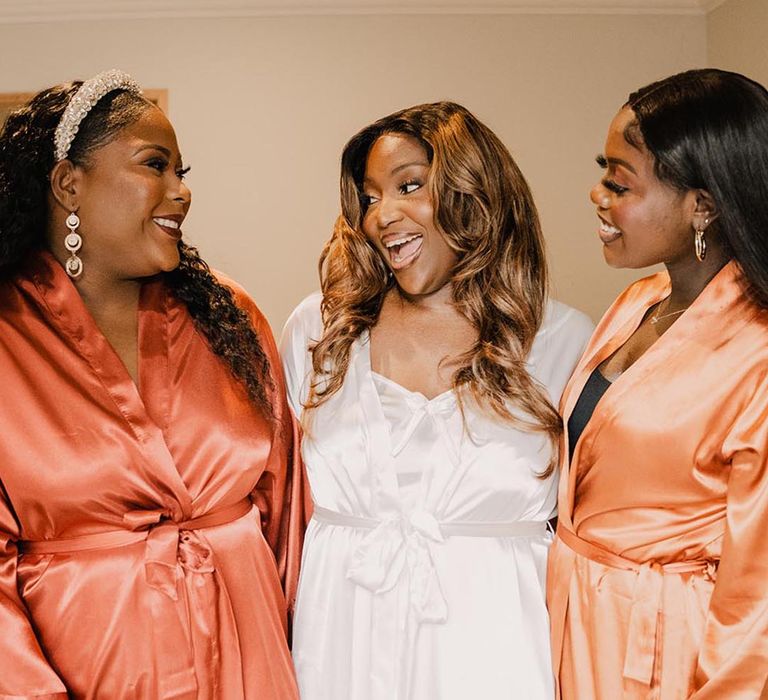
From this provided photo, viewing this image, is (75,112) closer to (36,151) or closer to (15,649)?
(36,151)

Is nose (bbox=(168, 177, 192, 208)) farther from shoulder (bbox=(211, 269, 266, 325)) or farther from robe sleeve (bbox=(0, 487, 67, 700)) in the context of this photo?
robe sleeve (bbox=(0, 487, 67, 700))

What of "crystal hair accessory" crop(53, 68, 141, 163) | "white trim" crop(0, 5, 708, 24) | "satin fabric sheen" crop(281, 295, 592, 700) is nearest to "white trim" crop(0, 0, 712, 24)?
"white trim" crop(0, 5, 708, 24)

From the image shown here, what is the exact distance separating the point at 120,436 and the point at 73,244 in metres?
0.34

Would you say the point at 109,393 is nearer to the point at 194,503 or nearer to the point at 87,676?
the point at 194,503

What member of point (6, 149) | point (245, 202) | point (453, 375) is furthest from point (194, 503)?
point (245, 202)

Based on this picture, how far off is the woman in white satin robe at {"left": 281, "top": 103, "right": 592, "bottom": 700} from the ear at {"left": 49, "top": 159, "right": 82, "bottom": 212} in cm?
52

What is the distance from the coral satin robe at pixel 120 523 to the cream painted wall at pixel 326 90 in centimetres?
278

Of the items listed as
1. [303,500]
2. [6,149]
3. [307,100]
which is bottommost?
[303,500]

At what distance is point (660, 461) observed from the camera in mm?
1466

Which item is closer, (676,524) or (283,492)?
(676,524)

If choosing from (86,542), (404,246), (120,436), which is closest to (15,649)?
(86,542)

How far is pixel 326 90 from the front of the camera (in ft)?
14.1

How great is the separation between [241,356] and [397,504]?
1.31 feet

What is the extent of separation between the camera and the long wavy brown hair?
1.66 metres
